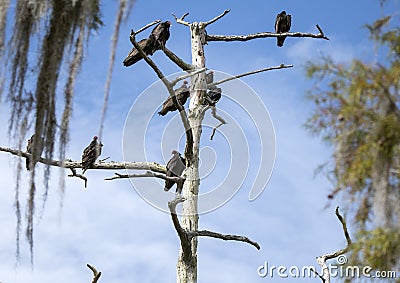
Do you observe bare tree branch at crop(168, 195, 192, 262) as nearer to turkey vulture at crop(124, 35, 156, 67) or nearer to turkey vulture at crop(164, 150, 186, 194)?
turkey vulture at crop(164, 150, 186, 194)

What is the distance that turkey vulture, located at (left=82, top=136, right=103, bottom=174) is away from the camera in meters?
7.18

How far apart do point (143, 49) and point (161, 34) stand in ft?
1.02

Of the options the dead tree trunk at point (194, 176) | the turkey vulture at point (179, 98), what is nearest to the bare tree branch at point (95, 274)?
the dead tree trunk at point (194, 176)

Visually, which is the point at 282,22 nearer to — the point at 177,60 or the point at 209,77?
the point at 209,77

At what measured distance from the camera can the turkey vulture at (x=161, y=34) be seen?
6.85 m

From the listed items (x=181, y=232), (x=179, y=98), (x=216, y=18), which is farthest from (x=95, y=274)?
(x=216, y=18)

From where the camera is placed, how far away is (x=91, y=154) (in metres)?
7.21

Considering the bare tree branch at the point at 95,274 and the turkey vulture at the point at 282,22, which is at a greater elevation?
the turkey vulture at the point at 282,22

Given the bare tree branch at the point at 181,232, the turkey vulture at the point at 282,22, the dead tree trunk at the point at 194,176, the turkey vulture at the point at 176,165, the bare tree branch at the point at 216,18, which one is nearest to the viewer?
the bare tree branch at the point at 181,232

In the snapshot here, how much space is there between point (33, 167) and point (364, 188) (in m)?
1.62

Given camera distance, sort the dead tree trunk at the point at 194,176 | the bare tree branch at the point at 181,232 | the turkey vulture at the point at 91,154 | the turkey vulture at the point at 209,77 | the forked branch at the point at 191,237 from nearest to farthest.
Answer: the bare tree branch at the point at 181,232, the forked branch at the point at 191,237, the dead tree trunk at the point at 194,176, the turkey vulture at the point at 91,154, the turkey vulture at the point at 209,77

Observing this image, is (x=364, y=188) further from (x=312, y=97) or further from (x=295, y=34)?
(x=295, y=34)

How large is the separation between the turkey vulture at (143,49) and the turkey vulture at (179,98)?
21.3 inches

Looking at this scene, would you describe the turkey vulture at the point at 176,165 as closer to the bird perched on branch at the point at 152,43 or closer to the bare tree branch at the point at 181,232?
the bare tree branch at the point at 181,232
